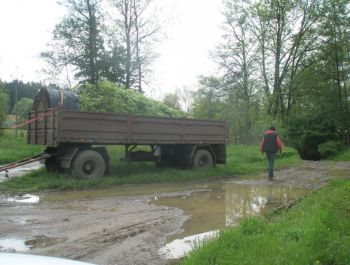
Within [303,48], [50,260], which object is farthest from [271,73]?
[50,260]

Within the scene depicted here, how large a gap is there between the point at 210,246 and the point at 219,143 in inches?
465

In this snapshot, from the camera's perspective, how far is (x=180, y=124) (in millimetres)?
15531

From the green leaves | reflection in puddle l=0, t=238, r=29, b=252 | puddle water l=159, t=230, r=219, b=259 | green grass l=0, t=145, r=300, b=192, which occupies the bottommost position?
puddle water l=159, t=230, r=219, b=259

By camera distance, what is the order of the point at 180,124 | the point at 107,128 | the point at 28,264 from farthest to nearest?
1. the point at 180,124
2. the point at 107,128
3. the point at 28,264

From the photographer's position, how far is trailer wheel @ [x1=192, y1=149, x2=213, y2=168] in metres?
16.3

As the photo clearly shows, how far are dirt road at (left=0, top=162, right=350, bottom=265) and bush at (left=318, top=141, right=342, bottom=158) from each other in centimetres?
1541

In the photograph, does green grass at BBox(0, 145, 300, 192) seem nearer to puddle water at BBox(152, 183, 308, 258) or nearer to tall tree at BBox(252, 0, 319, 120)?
puddle water at BBox(152, 183, 308, 258)

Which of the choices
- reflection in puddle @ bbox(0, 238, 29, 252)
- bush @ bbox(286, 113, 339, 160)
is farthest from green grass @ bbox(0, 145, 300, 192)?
bush @ bbox(286, 113, 339, 160)

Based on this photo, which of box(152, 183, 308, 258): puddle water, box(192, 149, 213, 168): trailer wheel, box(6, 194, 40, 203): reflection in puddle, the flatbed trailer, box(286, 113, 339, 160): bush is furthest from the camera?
box(286, 113, 339, 160): bush

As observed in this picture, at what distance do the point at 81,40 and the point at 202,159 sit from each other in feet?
77.1

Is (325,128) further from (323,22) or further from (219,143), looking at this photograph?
(219,143)

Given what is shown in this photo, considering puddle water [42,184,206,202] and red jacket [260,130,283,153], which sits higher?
red jacket [260,130,283,153]

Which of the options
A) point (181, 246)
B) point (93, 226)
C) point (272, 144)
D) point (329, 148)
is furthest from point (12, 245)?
point (329, 148)

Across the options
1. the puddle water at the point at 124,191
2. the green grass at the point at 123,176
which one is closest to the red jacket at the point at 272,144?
the green grass at the point at 123,176
